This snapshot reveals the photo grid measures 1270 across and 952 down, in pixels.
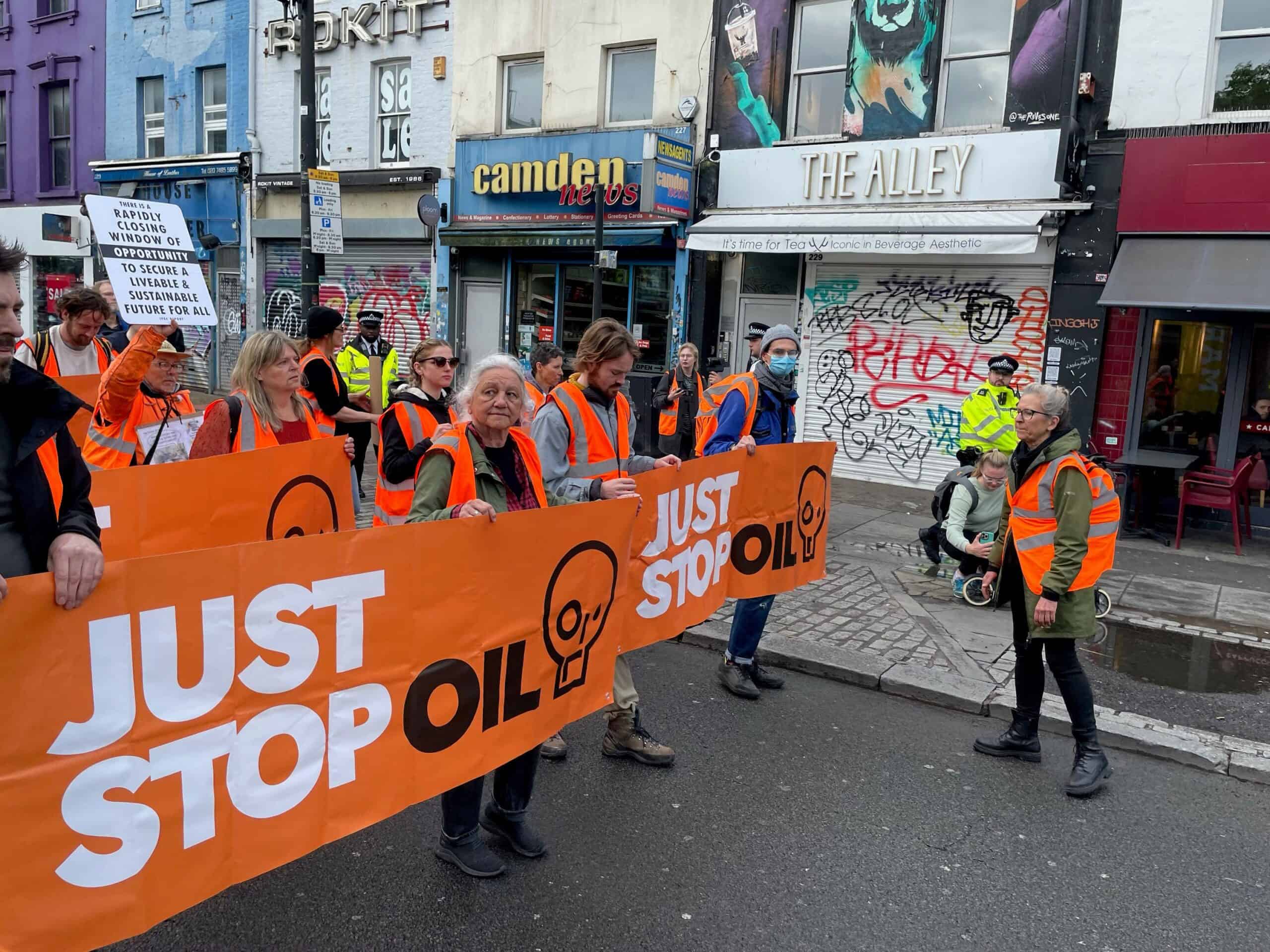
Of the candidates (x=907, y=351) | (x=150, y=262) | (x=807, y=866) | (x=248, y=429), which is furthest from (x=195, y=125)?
(x=807, y=866)

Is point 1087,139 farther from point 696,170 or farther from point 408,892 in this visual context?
point 408,892

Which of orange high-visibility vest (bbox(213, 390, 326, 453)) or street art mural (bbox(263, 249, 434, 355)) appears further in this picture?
street art mural (bbox(263, 249, 434, 355))

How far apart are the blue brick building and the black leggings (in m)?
18.7

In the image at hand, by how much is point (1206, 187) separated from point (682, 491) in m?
8.38

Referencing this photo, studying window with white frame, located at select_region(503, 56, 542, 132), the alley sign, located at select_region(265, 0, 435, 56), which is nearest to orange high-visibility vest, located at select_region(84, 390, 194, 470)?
window with white frame, located at select_region(503, 56, 542, 132)

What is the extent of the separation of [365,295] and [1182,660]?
629 inches

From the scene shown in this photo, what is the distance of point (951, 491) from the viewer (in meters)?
8.33

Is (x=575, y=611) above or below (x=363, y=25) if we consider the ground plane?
below

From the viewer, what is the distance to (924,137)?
1232 cm

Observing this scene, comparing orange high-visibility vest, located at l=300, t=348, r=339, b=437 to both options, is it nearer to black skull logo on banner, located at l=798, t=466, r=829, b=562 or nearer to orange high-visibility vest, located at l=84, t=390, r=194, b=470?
orange high-visibility vest, located at l=84, t=390, r=194, b=470

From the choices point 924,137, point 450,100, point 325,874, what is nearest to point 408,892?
point 325,874

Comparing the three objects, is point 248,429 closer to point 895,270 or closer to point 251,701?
point 251,701

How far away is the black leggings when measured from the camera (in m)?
4.62

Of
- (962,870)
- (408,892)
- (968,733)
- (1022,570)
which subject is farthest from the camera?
(968,733)
